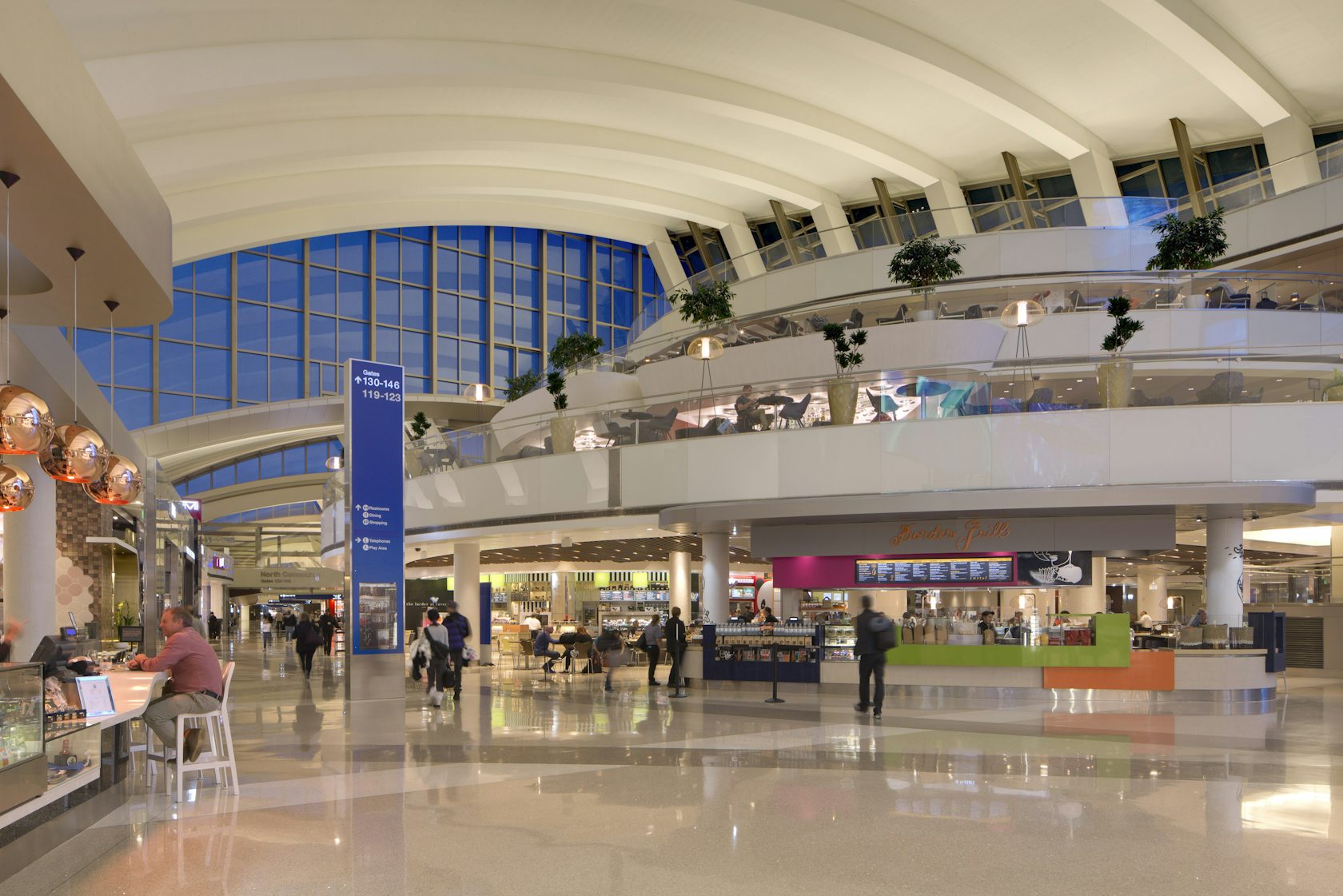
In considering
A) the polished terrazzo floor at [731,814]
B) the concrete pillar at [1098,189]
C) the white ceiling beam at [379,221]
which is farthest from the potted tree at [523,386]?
the polished terrazzo floor at [731,814]

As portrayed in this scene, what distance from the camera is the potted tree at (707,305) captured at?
2962 cm

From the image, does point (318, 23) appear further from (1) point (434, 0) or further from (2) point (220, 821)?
(2) point (220, 821)

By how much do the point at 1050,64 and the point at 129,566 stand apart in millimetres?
25736

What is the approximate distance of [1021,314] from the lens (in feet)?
74.6

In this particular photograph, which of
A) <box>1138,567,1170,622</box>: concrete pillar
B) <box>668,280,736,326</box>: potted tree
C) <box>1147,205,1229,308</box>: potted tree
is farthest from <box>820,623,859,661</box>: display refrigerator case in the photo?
<box>1138,567,1170,622</box>: concrete pillar

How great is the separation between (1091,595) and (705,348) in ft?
29.0

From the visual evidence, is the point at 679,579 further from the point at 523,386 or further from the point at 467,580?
the point at 523,386

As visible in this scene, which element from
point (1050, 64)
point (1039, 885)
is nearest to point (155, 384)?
point (1050, 64)

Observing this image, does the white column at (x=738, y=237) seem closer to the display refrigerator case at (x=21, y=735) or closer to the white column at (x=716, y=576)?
the white column at (x=716, y=576)

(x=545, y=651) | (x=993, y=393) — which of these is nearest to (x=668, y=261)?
(x=545, y=651)

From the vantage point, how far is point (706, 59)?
26.1 m

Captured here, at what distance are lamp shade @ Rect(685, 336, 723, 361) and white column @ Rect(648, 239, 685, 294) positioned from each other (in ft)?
65.3

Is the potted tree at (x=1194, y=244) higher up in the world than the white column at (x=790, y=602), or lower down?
higher up

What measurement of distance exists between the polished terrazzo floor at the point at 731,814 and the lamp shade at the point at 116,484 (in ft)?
8.46
